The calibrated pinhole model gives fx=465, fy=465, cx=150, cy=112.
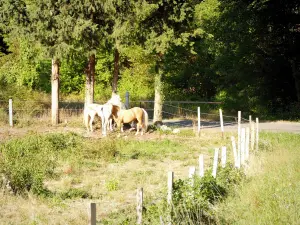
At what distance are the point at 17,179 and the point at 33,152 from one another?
208 inches

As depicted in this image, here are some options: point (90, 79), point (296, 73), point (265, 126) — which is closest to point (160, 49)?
point (90, 79)

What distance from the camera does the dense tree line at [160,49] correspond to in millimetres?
22125

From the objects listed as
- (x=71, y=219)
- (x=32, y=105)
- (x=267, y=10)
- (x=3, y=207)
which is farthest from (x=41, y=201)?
(x=267, y=10)

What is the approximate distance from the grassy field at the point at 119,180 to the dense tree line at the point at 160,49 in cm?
551

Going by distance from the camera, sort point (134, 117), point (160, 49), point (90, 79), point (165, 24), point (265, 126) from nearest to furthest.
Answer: point (134, 117)
point (160, 49)
point (165, 24)
point (90, 79)
point (265, 126)

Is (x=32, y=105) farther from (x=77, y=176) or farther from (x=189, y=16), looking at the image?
(x=77, y=176)

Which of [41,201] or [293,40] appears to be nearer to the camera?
[41,201]

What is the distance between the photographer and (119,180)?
1254cm

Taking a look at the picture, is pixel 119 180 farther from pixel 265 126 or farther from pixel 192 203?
pixel 265 126

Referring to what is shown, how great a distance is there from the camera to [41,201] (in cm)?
984

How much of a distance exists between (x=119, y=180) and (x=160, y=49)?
1092cm

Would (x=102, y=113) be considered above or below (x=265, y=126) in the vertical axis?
above

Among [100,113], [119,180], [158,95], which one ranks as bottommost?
[119,180]

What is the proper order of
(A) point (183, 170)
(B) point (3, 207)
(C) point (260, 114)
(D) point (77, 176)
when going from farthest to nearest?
(C) point (260, 114) → (A) point (183, 170) → (D) point (77, 176) → (B) point (3, 207)
